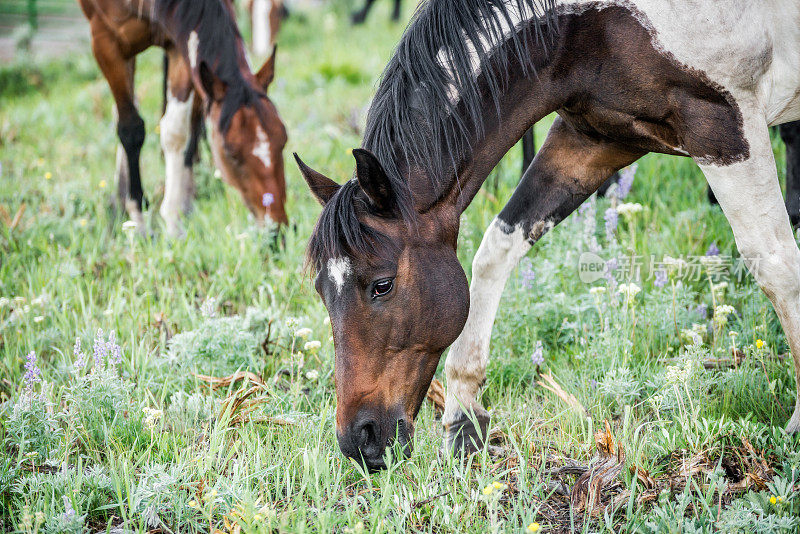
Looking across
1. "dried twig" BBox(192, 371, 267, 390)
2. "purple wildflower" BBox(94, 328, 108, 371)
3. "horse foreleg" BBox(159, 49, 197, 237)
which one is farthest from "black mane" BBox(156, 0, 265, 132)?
"purple wildflower" BBox(94, 328, 108, 371)

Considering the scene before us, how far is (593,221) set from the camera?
12.2 feet

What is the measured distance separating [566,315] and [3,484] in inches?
97.6

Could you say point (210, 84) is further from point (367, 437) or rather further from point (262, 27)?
point (262, 27)

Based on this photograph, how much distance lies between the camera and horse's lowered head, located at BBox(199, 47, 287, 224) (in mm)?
4645

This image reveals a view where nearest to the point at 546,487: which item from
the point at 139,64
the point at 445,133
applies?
the point at 445,133

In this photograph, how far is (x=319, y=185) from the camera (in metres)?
2.45

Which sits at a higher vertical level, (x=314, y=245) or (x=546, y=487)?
(x=314, y=245)

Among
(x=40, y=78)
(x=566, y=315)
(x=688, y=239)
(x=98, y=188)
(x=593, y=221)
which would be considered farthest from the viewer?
(x=40, y=78)

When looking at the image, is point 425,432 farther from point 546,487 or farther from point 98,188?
point 98,188

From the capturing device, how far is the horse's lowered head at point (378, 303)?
2.24 meters

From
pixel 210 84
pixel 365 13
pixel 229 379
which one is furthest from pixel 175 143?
pixel 365 13

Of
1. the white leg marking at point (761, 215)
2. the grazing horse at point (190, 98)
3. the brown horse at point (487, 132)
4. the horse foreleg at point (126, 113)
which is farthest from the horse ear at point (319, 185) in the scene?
the horse foreleg at point (126, 113)

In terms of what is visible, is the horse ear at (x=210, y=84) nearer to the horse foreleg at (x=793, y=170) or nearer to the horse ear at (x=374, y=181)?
the horse ear at (x=374, y=181)

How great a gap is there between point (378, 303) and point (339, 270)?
0.54 feet
